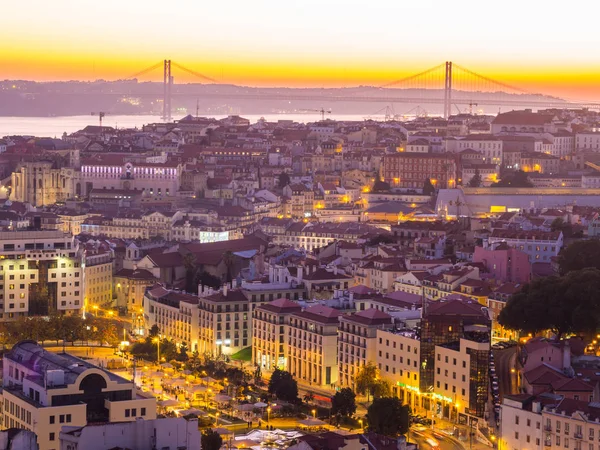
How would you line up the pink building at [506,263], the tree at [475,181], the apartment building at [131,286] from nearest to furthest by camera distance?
the pink building at [506,263] < the apartment building at [131,286] < the tree at [475,181]

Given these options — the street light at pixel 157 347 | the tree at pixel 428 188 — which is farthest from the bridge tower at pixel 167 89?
the street light at pixel 157 347

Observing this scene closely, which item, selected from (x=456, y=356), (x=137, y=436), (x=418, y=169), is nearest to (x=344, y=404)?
(x=456, y=356)

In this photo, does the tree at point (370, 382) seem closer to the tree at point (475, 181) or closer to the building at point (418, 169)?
the tree at point (475, 181)

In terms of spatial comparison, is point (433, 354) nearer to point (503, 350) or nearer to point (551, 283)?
point (503, 350)

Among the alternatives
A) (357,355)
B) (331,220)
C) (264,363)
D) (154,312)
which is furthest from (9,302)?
(331,220)

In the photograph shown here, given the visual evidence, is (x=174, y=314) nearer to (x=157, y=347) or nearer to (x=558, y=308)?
(x=157, y=347)

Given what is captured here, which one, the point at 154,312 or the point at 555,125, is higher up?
the point at 555,125

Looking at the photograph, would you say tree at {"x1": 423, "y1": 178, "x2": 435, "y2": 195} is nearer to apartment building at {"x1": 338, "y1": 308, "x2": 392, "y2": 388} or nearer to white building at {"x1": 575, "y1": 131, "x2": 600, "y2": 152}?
white building at {"x1": 575, "y1": 131, "x2": 600, "y2": 152}
